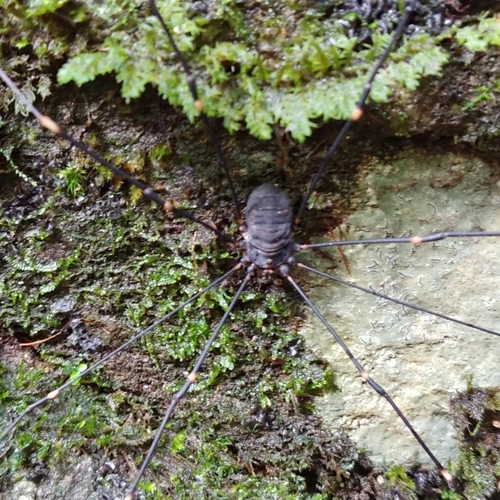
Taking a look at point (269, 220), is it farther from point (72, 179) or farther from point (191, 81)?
point (72, 179)

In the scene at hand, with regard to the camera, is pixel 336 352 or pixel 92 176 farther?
pixel 336 352

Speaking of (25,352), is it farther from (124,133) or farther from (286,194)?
(286,194)

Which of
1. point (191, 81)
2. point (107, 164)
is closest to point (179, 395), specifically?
point (107, 164)

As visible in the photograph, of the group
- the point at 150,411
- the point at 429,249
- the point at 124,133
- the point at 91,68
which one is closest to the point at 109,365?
the point at 150,411

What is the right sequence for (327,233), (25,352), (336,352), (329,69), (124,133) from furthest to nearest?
(25,352), (336,352), (327,233), (124,133), (329,69)

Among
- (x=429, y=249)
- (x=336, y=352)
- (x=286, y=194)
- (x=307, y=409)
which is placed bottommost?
(x=307, y=409)

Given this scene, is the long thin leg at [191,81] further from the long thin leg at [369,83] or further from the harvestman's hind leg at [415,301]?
the harvestman's hind leg at [415,301]
